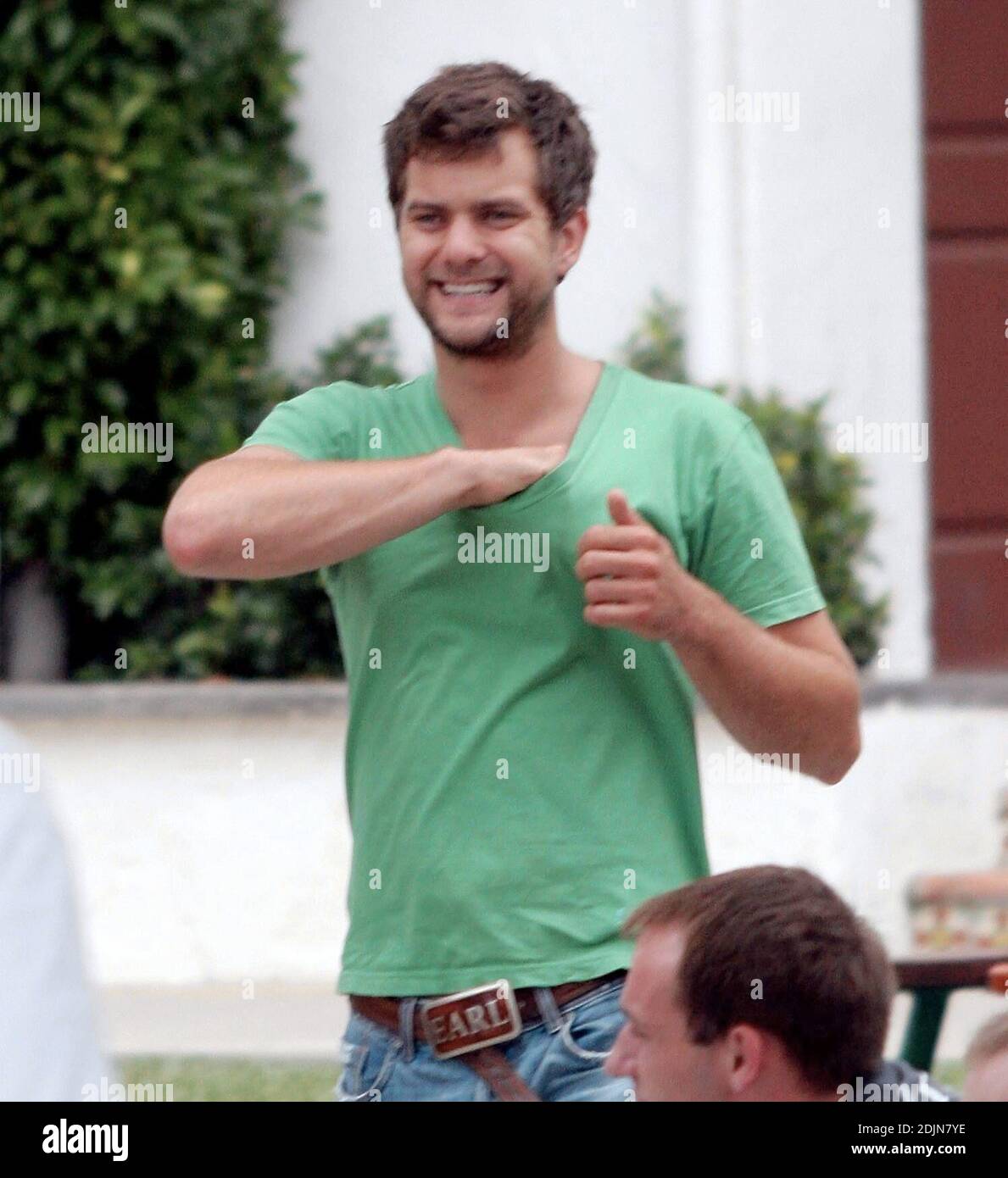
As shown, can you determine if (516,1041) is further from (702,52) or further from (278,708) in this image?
(702,52)

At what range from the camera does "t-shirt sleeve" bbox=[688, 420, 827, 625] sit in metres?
2.39

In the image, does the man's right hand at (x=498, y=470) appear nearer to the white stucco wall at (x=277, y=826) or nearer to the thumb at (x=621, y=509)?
the thumb at (x=621, y=509)

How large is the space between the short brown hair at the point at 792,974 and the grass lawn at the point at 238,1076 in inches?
103

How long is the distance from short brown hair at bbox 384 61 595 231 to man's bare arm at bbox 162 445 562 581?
0.32 m

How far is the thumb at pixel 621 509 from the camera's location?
87.2 inches

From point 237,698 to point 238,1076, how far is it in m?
1.15

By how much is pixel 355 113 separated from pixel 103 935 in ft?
8.27

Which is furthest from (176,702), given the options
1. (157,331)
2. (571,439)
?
(571,439)

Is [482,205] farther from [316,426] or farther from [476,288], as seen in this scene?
[316,426]

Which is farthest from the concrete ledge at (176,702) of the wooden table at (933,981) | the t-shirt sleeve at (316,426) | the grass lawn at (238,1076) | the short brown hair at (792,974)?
the short brown hair at (792,974)

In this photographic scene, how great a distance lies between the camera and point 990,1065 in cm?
225

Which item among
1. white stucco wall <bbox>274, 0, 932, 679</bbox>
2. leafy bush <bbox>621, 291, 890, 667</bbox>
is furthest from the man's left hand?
white stucco wall <bbox>274, 0, 932, 679</bbox>

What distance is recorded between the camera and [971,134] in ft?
20.4
